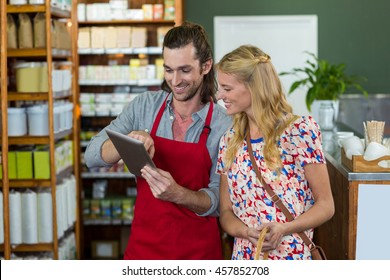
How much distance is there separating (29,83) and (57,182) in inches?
33.8

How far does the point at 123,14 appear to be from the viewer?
7.47 meters

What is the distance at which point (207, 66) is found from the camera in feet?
9.38

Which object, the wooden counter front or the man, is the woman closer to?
the man

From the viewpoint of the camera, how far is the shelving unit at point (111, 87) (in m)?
7.43

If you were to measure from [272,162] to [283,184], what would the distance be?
0.09 meters

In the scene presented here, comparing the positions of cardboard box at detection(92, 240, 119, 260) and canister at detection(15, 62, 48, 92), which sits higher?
canister at detection(15, 62, 48, 92)

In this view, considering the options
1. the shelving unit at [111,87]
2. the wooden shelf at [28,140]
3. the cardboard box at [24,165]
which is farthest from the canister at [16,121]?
the shelving unit at [111,87]

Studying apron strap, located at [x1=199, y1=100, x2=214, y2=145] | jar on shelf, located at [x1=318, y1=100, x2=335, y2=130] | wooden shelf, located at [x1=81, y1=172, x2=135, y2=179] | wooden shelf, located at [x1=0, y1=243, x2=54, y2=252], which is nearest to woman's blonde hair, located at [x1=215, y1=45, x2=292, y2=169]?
apron strap, located at [x1=199, y1=100, x2=214, y2=145]

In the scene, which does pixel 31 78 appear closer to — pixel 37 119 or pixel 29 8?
pixel 37 119

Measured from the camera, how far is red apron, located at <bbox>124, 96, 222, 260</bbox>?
2918 millimetres

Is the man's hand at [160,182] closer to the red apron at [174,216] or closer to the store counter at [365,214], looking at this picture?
the red apron at [174,216]

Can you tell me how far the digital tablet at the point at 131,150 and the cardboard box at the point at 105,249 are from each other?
4988 mm

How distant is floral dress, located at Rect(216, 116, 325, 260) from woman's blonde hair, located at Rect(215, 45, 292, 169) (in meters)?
0.03
